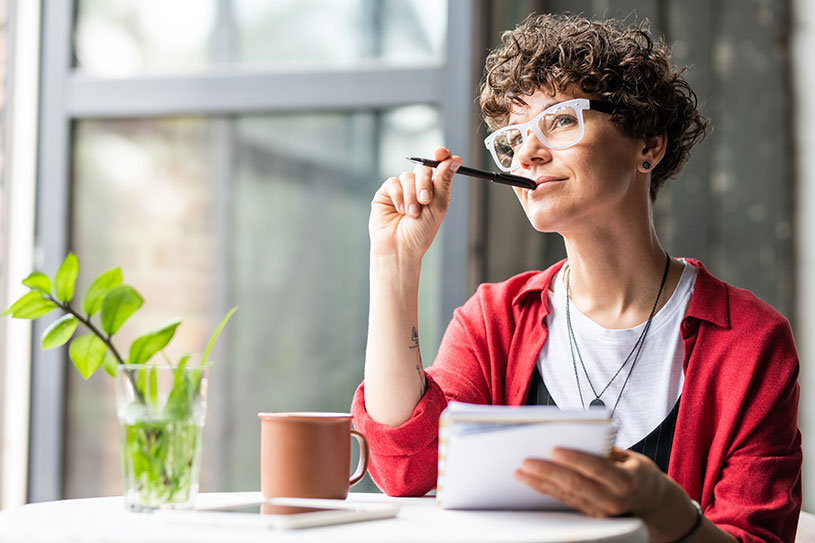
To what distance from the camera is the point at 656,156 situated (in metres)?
1.58

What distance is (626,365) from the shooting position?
56.9 inches

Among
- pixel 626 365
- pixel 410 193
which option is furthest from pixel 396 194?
pixel 626 365

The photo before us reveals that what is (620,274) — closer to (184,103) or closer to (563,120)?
(563,120)

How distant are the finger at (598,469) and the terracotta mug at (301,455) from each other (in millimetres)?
272

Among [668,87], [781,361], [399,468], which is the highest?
[668,87]

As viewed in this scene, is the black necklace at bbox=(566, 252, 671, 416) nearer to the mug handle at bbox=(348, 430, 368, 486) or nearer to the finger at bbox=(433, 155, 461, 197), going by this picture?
the finger at bbox=(433, 155, 461, 197)

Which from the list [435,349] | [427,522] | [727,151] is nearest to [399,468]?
[427,522]

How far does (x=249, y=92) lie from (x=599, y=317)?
1.82 metres

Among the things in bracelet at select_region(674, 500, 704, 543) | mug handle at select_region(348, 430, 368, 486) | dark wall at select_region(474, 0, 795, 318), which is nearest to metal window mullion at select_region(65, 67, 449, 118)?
dark wall at select_region(474, 0, 795, 318)

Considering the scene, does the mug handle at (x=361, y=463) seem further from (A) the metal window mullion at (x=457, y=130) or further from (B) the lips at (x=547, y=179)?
(A) the metal window mullion at (x=457, y=130)

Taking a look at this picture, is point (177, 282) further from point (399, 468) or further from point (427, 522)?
point (427, 522)

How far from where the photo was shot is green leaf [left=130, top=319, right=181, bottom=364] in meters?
0.93

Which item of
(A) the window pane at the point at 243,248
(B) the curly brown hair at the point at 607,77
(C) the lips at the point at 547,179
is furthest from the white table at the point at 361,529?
(A) the window pane at the point at 243,248

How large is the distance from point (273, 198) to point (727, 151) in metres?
1.46
